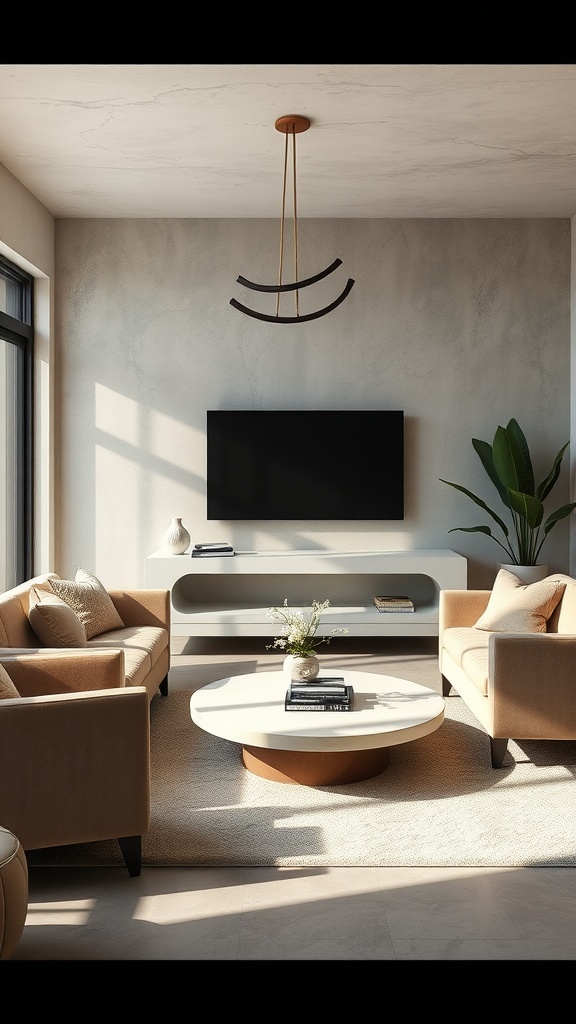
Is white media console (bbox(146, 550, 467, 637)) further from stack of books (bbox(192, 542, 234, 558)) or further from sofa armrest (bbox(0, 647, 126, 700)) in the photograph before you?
sofa armrest (bbox(0, 647, 126, 700))

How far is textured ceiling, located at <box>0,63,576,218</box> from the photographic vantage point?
11.6 ft

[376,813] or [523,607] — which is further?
[523,607]

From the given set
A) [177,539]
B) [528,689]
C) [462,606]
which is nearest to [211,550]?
[177,539]

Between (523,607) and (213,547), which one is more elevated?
(213,547)

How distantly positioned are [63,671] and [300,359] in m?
3.39

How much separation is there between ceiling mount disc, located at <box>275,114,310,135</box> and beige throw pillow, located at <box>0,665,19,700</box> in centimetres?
280

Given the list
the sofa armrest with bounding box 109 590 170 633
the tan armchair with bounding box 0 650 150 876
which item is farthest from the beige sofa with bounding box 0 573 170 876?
the sofa armrest with bounding box 109 590 170 633

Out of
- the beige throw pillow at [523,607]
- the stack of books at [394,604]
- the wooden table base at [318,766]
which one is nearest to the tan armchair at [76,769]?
the wooden table base at [318,766]

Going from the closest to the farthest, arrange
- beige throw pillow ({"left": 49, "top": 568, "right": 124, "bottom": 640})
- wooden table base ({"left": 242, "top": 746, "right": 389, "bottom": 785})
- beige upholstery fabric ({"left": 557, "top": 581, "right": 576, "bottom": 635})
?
wooden table base ({"left": 242, "top": 746, "right": 389, "bottom": 785}) < beige upholstery fabric ({"left": 557, "top": 581, "right": 576, "bottom": 635}) < beige throw pillow ({"left": 49, "top": 568, "right": 124, "bottom": 640})

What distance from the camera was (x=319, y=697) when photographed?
3268mm

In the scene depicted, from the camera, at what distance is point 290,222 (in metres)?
5.71

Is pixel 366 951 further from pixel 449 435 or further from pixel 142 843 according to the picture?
pixel 449 435

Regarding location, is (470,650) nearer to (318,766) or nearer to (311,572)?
(318,766)

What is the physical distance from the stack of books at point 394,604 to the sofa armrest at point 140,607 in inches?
62.9
